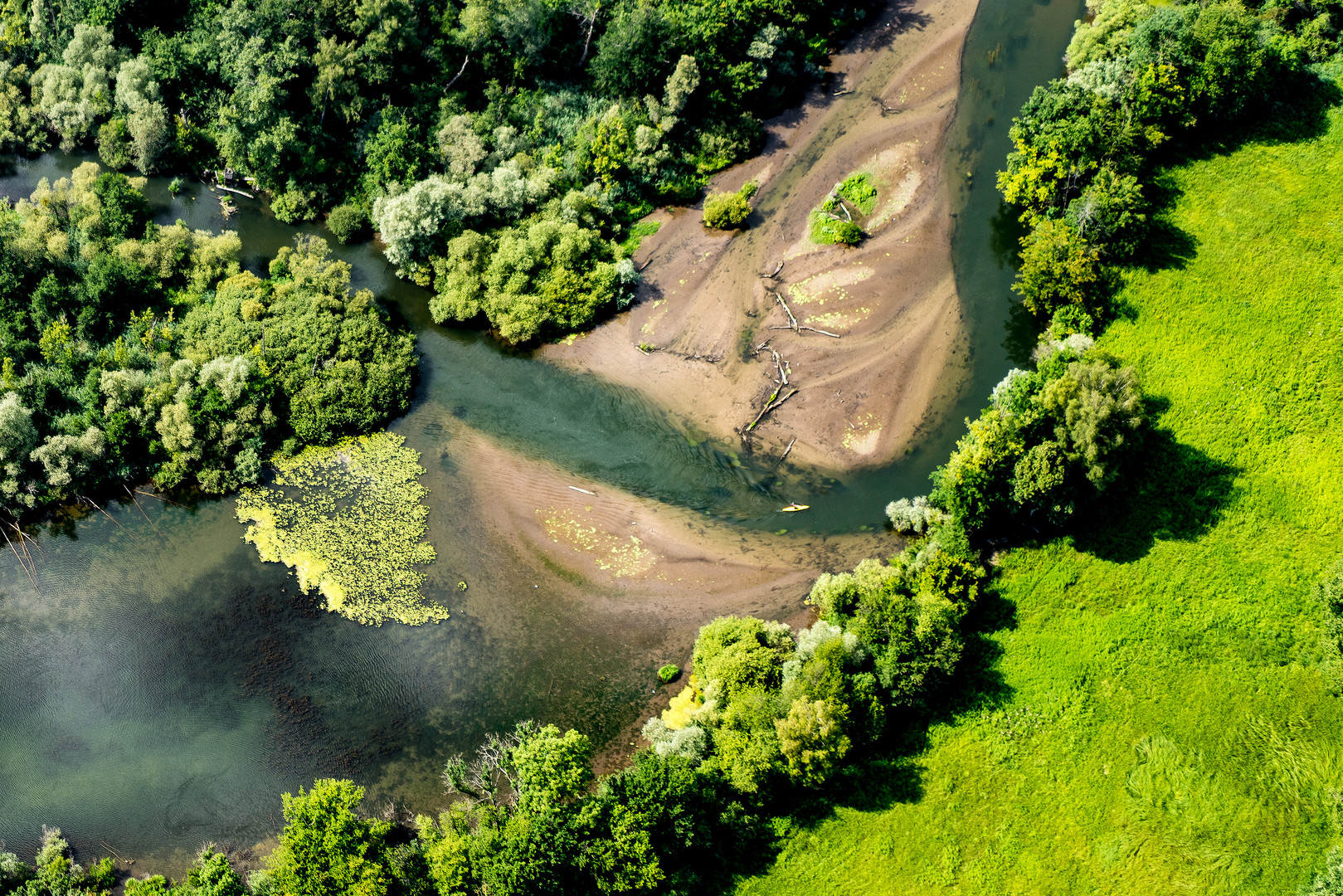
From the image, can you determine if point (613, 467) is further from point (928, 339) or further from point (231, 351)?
point (231, 351)

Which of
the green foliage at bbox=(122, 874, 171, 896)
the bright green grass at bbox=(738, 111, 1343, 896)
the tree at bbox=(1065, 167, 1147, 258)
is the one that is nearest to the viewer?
the bright green grass at bbox=(738, 111, 1343, 896)

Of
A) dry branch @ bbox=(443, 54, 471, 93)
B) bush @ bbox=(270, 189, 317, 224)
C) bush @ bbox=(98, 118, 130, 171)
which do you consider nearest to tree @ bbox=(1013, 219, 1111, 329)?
dry branch @ bbox=(443, 54, 471, 93)

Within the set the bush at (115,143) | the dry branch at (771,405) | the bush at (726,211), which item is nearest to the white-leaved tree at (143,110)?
the bush at (115,143)

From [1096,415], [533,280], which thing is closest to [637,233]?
[533,280]

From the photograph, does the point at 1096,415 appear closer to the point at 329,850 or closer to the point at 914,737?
the point at 914,737

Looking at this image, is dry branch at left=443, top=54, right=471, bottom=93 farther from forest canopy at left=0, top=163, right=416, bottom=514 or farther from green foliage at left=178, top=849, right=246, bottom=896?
green foliage at left=178, top=849, right=246, bottom=896

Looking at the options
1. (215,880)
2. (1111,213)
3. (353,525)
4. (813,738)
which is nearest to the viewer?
(813,738)
